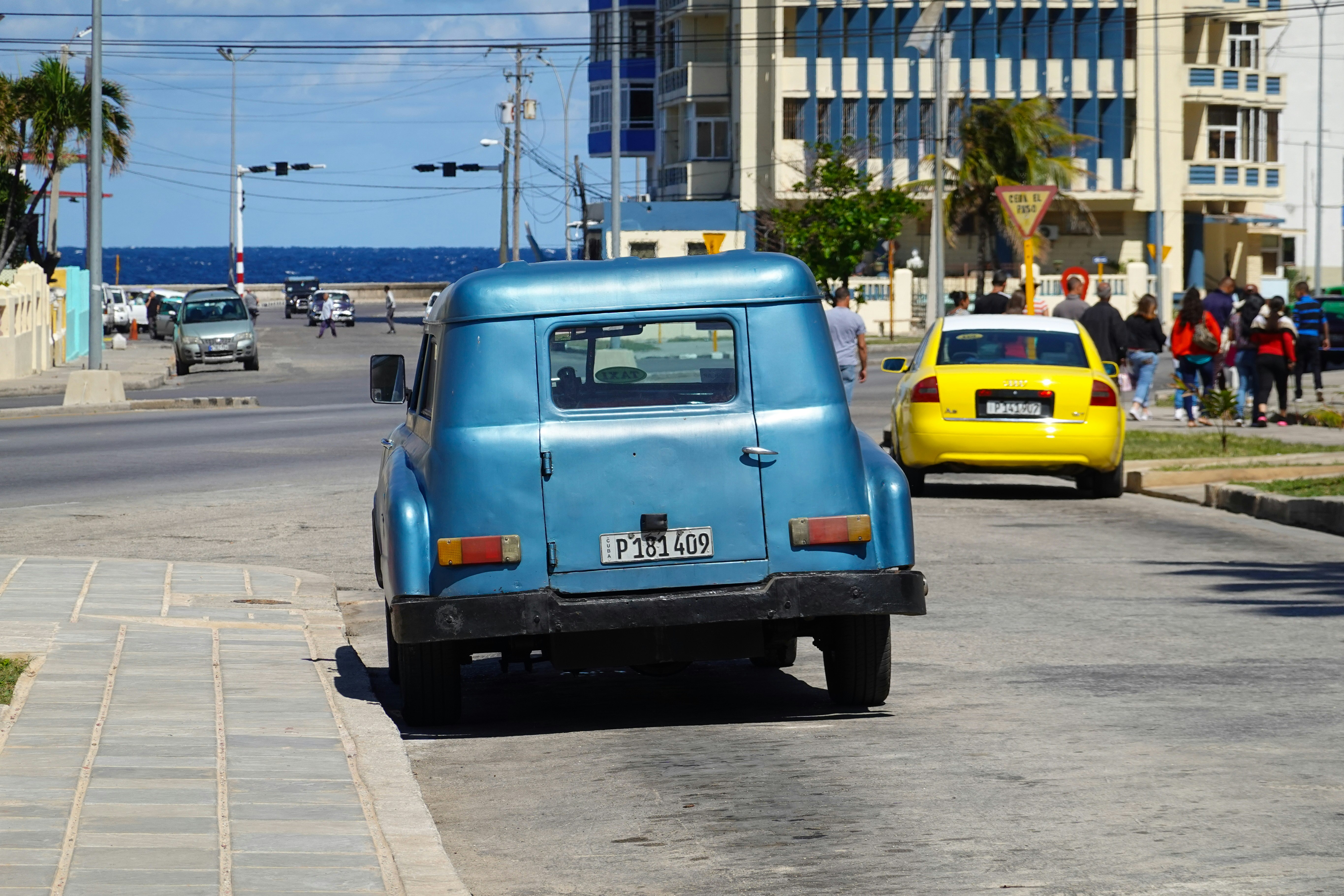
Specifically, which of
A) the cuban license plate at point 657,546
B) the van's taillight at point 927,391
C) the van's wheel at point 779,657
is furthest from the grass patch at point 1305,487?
the cuban license plate at point 657,546

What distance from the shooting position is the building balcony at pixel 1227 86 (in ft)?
246

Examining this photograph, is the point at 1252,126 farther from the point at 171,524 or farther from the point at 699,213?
the point at 171,524

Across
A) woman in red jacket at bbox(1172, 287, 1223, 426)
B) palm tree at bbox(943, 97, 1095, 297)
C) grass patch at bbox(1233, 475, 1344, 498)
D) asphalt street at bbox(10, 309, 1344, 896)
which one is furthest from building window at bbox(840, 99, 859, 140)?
asphalt street at bbox(10, 309, 1344, 896)

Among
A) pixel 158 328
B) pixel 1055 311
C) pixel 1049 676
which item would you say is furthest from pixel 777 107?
pixel 1049 676

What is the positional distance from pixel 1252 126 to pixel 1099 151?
7.65 meters

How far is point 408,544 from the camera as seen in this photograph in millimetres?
7570

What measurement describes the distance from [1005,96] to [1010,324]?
57549 millimetres

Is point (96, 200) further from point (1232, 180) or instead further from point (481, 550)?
point (1232, 180)

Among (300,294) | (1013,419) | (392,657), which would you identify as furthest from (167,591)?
(300,294)

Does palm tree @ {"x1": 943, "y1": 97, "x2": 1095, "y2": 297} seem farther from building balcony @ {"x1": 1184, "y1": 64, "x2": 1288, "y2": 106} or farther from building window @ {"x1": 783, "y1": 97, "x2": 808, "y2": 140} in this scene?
building balcony @ {"x1": 1184, "y1": 64, "x2": 1288, "y2": 106}

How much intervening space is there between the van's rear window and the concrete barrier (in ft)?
83.1

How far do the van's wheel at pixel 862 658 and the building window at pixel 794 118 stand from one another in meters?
64.8

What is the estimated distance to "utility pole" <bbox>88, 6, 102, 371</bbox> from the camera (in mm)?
36219

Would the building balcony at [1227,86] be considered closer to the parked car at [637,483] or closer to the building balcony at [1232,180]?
the building balcony at [1232,180]
